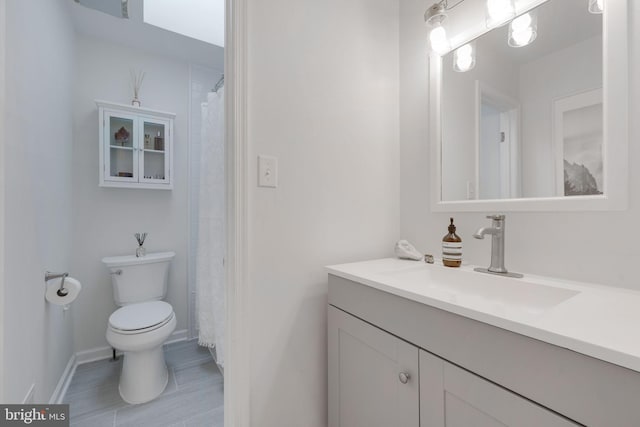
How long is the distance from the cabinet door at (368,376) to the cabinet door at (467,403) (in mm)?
36

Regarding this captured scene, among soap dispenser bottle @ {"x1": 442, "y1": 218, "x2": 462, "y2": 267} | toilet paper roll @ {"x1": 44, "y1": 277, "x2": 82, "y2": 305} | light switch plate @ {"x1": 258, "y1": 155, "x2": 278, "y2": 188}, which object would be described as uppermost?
light switch plate @ {"x1": 258, "y1": 155, "x2": 278, "y2": 188}

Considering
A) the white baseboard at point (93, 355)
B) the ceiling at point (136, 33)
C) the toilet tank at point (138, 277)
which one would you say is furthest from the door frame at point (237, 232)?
the white baseboard at point (93, 355)

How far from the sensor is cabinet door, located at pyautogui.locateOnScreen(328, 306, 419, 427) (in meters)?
0.77

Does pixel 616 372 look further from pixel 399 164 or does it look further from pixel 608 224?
pixel 399 164

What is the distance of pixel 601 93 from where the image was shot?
2.67 feet

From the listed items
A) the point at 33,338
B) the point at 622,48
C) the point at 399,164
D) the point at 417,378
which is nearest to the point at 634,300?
the point at 417,378

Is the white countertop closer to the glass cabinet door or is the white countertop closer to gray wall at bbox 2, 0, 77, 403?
gray wall at bbox 2, 0, 77, 403

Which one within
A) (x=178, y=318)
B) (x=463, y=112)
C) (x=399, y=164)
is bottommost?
(x=178, y=318)

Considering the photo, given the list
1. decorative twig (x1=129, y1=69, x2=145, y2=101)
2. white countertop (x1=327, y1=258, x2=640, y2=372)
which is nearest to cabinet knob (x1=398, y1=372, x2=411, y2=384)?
white countertop (x1=327, y1=258, x2=640, y2=372)

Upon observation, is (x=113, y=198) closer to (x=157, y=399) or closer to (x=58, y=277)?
(x=58, y=277)

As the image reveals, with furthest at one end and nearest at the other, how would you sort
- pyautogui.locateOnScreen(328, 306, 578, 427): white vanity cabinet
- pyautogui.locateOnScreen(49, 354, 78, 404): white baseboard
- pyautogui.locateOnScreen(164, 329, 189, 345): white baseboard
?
pyautogui.locateOnScreen(164, 329, 189, 345): white baseboard < pyautogui.locateOnScreen(49, 354, 78, 404): white baseboard < pyautogui.locateOnScreen(328, 306, 578, 427): white vanity cabinet

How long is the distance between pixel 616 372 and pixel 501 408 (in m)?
0.23

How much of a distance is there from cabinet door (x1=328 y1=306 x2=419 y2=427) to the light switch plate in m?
0.57

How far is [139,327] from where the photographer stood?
5.15 ft
